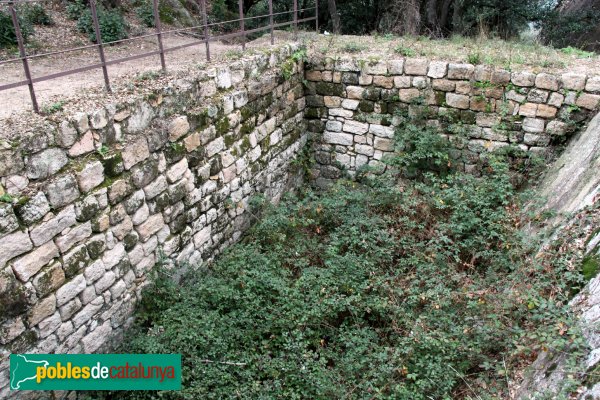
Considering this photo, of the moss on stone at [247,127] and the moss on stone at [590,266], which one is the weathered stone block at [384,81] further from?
the moss on stone at [590,266]

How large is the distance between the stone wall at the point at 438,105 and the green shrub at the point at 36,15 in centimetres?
431

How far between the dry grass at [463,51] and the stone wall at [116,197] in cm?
157

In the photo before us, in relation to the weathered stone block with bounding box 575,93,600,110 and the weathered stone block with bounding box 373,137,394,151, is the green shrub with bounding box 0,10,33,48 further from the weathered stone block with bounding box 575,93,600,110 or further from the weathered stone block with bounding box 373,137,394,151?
the weathered stone block with bounding box 575,93,600,110

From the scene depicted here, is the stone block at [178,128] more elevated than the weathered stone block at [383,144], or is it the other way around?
the stone block at [178,128]

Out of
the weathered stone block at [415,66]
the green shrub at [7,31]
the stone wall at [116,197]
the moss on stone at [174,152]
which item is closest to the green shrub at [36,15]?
the green shrub at [7,31]

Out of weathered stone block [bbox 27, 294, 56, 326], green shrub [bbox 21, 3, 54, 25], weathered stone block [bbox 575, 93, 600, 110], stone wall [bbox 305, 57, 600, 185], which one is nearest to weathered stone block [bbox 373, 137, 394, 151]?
stone wall [bbox 305, 57, 600, 185]

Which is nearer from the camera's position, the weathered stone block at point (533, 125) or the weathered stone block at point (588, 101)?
the weathered stone block at point (588, 101)

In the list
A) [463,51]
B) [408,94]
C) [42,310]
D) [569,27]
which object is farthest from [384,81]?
[569,27]

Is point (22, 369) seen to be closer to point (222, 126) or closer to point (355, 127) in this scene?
point (222, 126)

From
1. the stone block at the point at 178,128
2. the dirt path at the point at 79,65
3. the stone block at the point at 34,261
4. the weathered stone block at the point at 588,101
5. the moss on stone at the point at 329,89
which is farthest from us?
the moss on stone at the point at 329,89

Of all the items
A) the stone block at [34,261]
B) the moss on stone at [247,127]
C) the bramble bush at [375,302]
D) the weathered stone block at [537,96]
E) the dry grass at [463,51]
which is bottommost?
the bramble bush at [375,302]

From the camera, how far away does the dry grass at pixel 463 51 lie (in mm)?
6194

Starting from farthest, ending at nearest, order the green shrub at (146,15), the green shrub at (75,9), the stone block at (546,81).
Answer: the green shrub at (146,15) → the green shrub at (75,9) → the stone block at (546,81)

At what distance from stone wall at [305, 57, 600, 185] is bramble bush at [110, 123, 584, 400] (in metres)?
0.54
